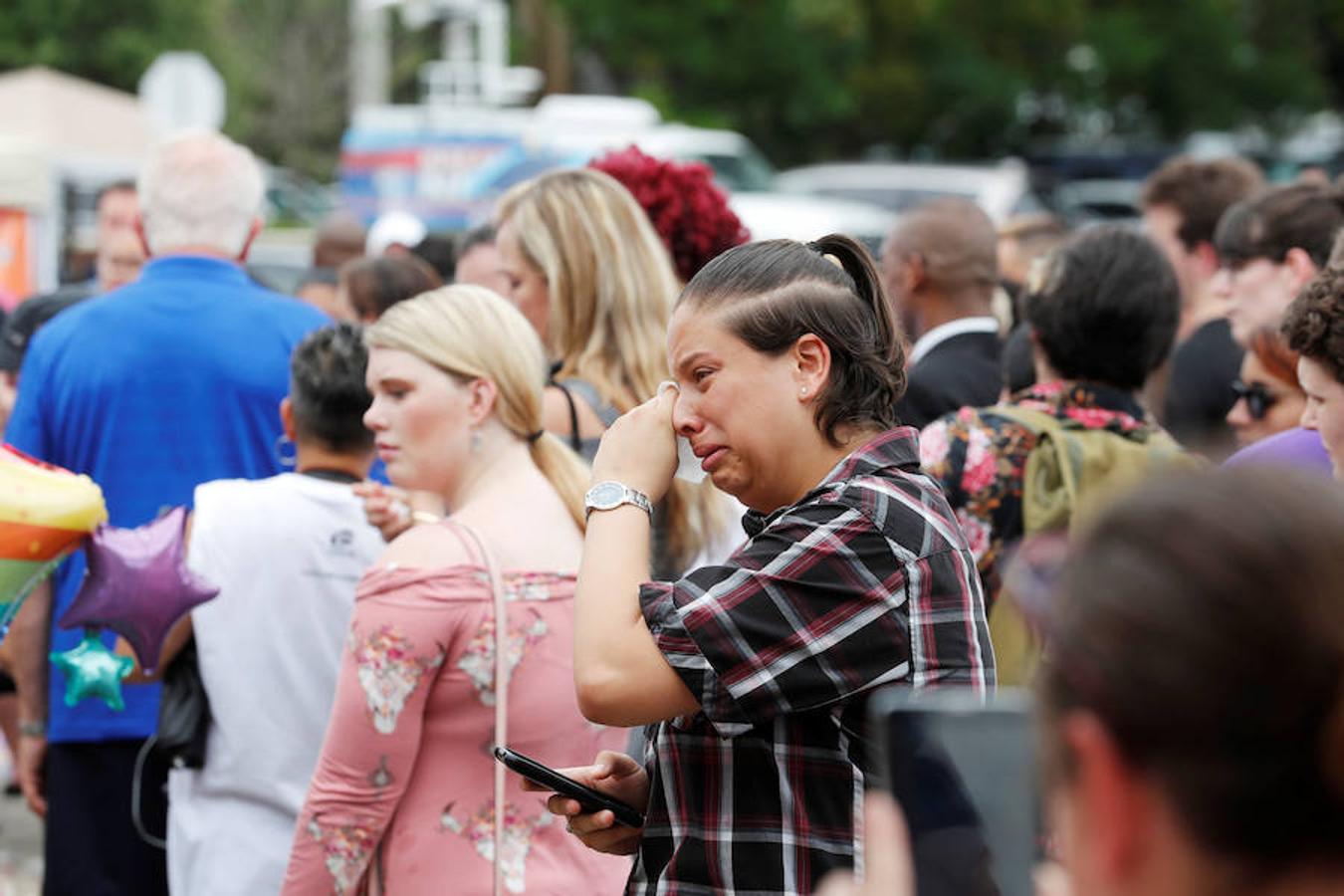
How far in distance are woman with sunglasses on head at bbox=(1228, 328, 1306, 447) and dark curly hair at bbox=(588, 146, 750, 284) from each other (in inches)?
54.5

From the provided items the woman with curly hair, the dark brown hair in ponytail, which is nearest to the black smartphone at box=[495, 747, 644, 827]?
the dark brown hair in ponytail

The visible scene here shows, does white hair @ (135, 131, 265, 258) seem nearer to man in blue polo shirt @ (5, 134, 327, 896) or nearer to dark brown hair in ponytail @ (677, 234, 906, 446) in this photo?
man in blue polo shirt @ (5, 134, 327, 896)

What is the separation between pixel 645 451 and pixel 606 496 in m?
0.09

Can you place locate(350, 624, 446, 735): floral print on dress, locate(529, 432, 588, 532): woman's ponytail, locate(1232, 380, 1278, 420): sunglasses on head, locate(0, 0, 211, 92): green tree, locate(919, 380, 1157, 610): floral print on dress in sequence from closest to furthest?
locate(350, 624, 446, 735): floral print on dress < locate(529, 432, 588, 532): woman's ponytail < locate(919, 380, 1157, 610): floral print on dress < locate(1232, 380, 1278, 420): sunglasses on head < locate(0, 0, 211, 92): green tree

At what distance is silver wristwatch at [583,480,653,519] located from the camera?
234 cm

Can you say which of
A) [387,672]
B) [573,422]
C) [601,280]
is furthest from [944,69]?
[387,672]

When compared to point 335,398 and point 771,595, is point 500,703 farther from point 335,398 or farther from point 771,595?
point 335,398

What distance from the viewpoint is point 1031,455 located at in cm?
398

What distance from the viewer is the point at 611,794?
2404 mm

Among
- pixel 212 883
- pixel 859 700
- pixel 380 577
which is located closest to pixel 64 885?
pixel 212 883

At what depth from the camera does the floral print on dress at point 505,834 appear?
3.00 m

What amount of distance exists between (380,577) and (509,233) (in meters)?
1.49

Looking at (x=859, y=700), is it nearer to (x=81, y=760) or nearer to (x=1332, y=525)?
(x=1332, y=525)

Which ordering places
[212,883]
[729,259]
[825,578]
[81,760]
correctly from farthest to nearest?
[81,760]
[212,883]
[729,259]
[825,578]
